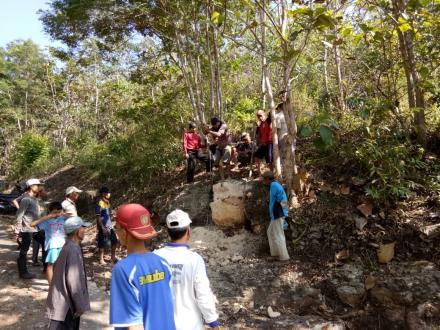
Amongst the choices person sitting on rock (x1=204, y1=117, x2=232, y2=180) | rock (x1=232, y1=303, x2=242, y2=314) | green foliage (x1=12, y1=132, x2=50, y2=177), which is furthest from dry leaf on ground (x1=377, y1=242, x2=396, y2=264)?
green foliage (x1=12, y1=132, x2=50, y2=177)

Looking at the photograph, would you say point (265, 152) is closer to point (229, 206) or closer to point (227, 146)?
point (227, 146)

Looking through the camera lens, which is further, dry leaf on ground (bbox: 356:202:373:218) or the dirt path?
dry leaf on ground (bbox: 356:202:373:218)

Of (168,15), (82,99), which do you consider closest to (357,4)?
(168,15)

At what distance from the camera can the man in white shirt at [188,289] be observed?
246 cm

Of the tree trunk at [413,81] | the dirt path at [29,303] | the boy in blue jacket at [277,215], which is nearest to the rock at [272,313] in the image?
the boy in blue jacket at [277,215]

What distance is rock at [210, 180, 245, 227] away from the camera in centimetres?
792

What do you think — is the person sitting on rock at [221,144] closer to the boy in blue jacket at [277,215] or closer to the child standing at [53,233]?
the boy in blue jacket at [277,215]

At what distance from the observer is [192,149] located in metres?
9.34

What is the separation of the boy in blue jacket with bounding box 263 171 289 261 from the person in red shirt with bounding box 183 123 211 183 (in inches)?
128

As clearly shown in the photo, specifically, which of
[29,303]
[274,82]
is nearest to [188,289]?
[29,303]

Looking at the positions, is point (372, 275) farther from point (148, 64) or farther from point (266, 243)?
point (148, 64)

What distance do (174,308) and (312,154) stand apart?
6.54 meters

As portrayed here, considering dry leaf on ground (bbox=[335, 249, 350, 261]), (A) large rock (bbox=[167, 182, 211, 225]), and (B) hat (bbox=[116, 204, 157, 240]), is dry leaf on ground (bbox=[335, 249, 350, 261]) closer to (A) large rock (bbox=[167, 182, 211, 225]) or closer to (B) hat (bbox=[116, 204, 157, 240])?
(A) large rock (bbox=[167, 182, 211, 225])

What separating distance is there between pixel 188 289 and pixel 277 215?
4.06 m
